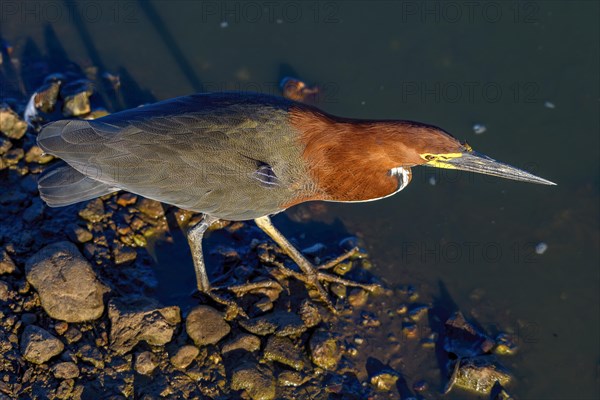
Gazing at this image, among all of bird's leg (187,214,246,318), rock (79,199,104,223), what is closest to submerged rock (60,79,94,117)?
rock (79,199,104,223)

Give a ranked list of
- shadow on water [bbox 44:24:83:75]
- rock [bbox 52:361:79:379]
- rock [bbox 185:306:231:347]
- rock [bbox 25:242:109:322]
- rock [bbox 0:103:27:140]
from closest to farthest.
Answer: rock [bbox 52:361:79:379], rock [bbox 25:242:109:322], rock [bbox 185:306:231:347], rock [bbox 0:103:27:140], shadow on water [bbox 44:24:83:75]

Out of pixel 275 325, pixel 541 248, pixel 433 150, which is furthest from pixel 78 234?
pixel 541 248

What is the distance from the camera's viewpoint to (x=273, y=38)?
8070mm

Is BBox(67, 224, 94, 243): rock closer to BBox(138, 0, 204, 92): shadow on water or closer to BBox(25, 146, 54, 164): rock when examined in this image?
BBox(25, 146, 54, 164): rock

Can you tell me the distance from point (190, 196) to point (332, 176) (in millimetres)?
1173

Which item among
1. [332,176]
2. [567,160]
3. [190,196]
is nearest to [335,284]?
[332,176]

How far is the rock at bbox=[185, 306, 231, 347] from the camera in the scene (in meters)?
5.17

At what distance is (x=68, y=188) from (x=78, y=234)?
1.95ft

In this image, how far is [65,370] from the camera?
4648 mm

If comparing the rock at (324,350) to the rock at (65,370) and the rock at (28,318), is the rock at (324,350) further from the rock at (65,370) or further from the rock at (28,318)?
the rock at (28,318)

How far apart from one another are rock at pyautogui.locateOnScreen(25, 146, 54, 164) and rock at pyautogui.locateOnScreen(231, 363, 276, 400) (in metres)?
2.85

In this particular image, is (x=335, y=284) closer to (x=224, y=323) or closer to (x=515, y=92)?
(x=224, y=323)

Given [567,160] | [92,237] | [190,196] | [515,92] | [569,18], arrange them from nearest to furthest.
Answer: [190,196], [92,237], [567,160], [515,92], [569,18]

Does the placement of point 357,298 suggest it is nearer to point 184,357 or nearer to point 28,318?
point 184,357
